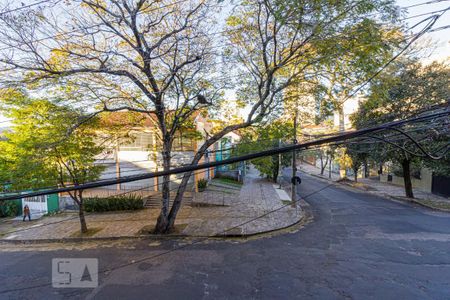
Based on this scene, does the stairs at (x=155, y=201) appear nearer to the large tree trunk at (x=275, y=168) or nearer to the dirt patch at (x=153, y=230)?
the dirt patch at (x=153, y=230)

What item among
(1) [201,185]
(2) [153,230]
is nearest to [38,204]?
(2) [153,230]

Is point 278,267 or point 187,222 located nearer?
point 278,267

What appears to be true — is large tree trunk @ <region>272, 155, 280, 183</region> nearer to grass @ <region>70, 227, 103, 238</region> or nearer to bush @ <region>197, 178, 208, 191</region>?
bush @ <region>197, 178, 208, 191</region>

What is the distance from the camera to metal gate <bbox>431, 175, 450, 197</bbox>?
1639 cm

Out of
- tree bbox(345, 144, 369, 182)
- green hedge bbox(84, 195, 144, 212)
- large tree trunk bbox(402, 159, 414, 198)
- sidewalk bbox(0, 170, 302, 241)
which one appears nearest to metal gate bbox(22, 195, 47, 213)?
sidewalk bbox(0, 170, 302, 241)

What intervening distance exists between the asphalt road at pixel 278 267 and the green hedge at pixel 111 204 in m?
5.17

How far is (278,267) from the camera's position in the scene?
6855 mm

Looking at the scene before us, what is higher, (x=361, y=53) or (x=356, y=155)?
(x=361, y=53)

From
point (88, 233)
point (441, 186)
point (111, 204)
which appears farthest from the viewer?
point (441, 186)

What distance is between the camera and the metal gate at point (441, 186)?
645 inches

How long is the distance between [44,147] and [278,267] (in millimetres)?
8809

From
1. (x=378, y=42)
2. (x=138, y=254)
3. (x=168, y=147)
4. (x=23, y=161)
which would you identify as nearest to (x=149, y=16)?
(x=168, y=147)

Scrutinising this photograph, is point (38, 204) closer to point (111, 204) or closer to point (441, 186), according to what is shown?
point (111, 204)

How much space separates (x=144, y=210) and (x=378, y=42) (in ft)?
46.3
